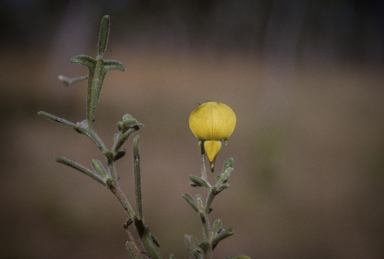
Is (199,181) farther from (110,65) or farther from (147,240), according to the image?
(110,65)

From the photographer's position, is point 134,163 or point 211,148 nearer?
point 134,163

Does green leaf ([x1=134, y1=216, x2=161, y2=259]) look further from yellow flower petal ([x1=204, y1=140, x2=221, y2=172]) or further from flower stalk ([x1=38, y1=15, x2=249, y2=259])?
yellow flower petal ([x1=204, y1=140, x2=221, y2=172])

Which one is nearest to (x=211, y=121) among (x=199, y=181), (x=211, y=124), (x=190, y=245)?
(x=211, y=124)

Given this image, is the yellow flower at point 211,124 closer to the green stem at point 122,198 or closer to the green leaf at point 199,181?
the green leaf at point 199,181

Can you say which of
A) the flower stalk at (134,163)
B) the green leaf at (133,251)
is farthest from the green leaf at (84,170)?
the green leaf at (133,251)

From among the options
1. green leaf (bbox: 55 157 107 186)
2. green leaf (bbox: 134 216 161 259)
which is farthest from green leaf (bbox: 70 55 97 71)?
green leaf (bbox: 134 216 161 259)

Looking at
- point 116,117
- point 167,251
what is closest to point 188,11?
point 116,117

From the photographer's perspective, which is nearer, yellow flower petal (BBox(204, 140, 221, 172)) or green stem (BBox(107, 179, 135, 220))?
green stem (BBox(107, 179, 135, 220))

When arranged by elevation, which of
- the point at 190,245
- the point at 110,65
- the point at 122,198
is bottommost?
the point at 190,245
